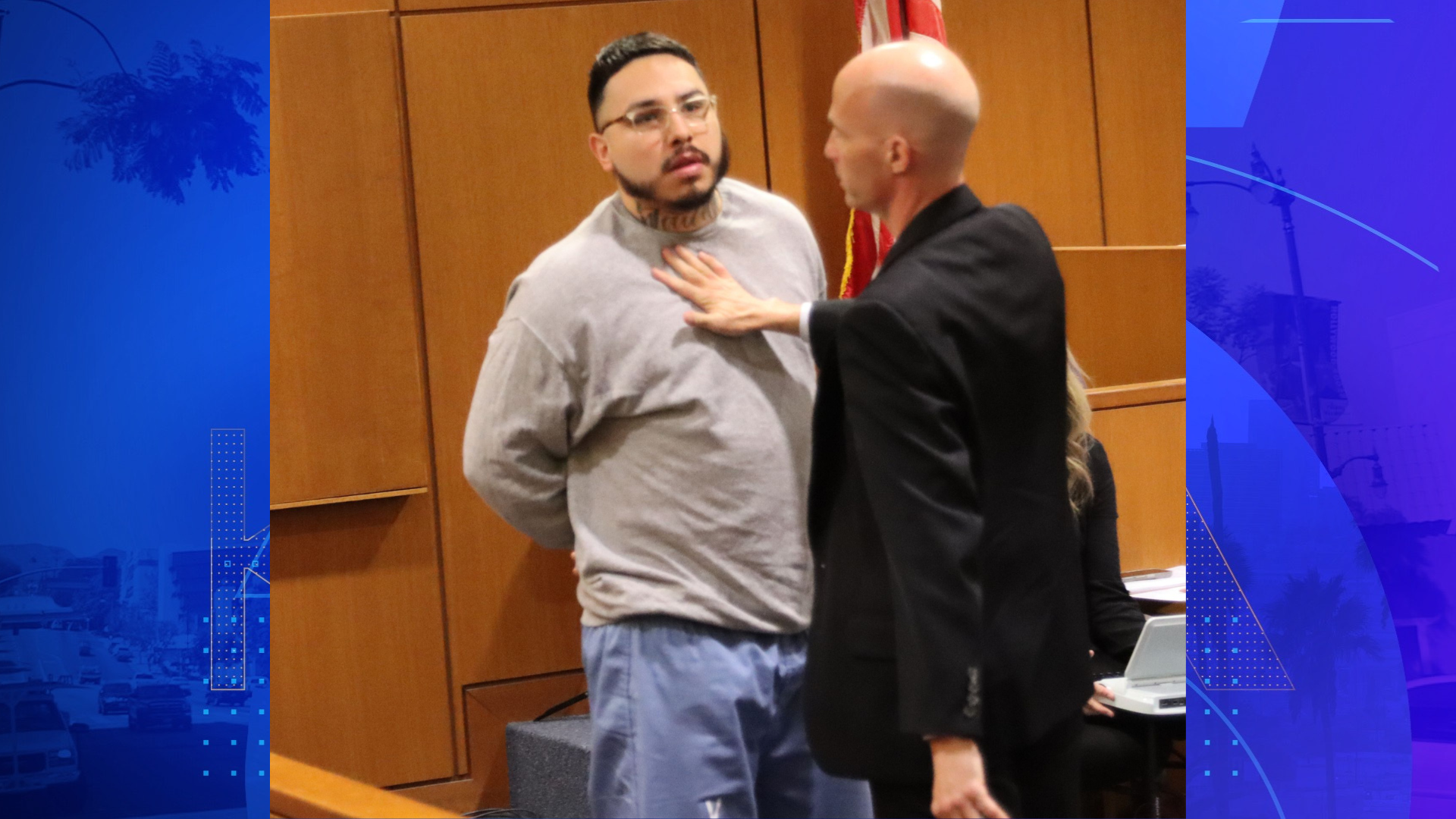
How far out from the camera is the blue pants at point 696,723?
1457 millimetres

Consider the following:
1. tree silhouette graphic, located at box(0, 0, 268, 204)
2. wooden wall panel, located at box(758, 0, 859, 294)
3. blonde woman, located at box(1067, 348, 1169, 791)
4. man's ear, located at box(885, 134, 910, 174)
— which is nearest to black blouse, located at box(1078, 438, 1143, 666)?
blonde woman, located at box(1067, 348, 1169, 791)

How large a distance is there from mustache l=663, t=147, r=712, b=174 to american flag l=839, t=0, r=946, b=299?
0.77 meters

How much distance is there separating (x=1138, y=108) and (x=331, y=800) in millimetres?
2469

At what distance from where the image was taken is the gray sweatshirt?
1.46 metres

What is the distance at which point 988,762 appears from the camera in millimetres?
1190

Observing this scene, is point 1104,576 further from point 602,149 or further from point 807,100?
point 602,149

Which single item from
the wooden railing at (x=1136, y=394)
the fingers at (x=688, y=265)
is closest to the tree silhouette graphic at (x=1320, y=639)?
the fingers at (x=688, y=265)

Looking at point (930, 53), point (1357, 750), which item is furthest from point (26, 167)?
point (1357, 750)

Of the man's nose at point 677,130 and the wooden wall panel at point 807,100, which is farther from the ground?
the wooden wall panel at point 807,100

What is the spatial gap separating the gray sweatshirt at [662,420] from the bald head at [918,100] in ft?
1.18

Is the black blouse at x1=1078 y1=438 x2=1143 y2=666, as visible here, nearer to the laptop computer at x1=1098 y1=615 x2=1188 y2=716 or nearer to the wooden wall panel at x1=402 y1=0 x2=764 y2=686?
the laptop computer at x1=1098 y1=615 x2=1188 y2=716

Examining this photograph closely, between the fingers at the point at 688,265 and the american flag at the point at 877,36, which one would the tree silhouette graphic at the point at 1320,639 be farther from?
Answer: the american flag at the point at 877,36

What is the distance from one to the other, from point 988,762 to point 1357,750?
1.68 feet

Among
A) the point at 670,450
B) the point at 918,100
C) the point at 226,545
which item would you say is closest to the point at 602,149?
the point at 670,450
